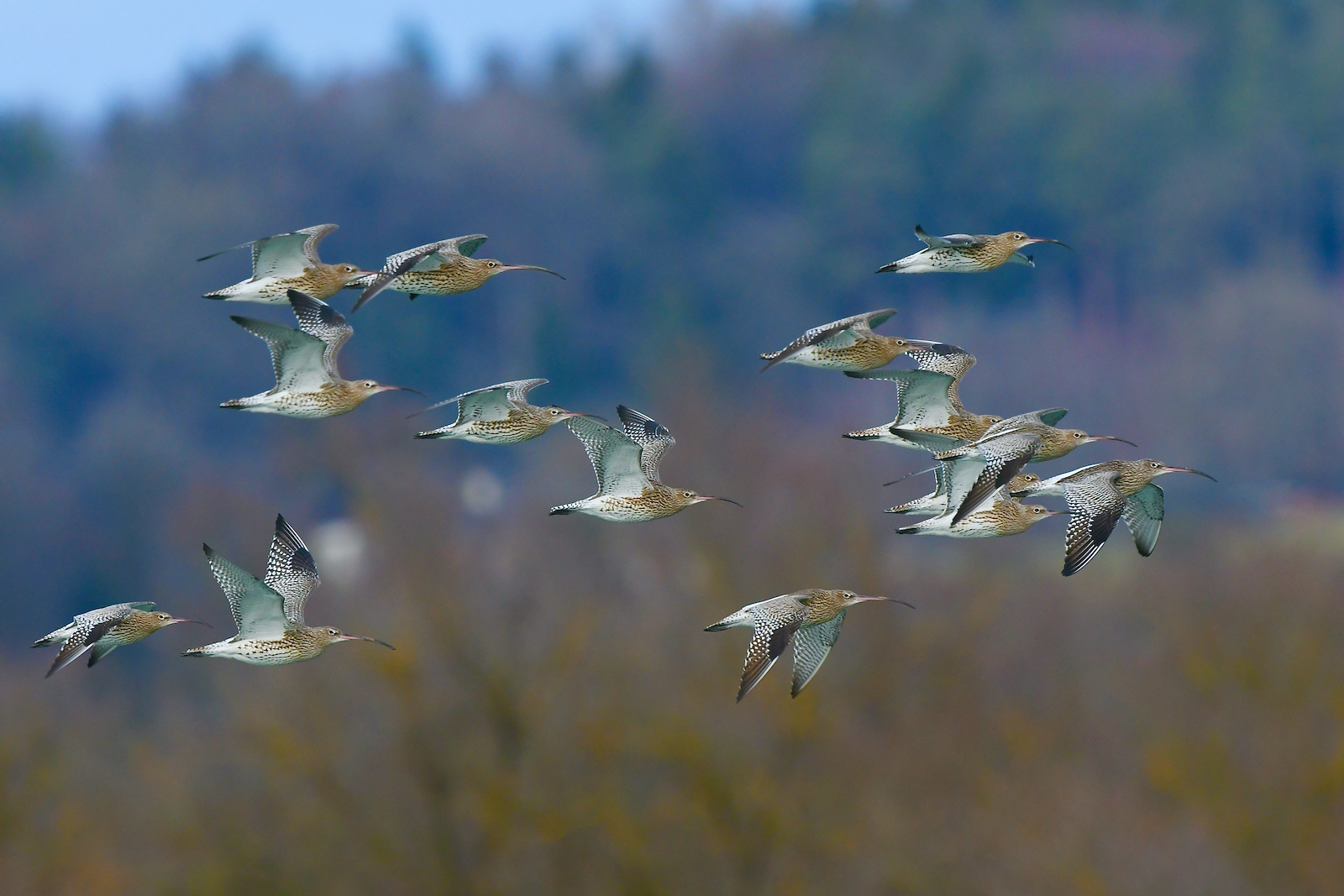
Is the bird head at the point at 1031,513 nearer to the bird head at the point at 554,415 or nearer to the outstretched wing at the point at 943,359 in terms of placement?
the outstretched wing at the point at 943,359

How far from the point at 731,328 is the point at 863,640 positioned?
343 feet

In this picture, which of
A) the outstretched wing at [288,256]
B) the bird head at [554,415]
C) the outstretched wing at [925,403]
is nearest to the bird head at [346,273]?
the outstretched wing at [288,256]

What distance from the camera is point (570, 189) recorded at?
183 m

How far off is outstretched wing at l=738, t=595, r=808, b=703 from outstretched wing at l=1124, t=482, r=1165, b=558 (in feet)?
8.46

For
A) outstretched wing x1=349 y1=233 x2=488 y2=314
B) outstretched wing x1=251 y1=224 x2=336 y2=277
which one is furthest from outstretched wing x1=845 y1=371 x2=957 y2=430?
outstretched wing x1=251 y1=224 x2=336 y2=277

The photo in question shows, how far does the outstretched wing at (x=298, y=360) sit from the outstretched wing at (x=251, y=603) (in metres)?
1.81

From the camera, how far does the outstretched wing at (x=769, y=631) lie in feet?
42.0

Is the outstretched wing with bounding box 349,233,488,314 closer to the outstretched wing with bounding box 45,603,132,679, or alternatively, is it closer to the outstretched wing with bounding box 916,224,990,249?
the outstretched wing with bounding box 45,603,132,679

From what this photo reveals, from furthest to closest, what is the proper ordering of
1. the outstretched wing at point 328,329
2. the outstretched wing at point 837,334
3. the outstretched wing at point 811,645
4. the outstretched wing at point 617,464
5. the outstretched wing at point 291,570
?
1. the outstretched wing at point 617,464
2. the outstretched wing at point 328,329
3. the outstretched wing at point 811,645
4. the outstretched wing at point 291,570
5. the outstretched wing at point 837,334

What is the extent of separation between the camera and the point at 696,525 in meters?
69.9

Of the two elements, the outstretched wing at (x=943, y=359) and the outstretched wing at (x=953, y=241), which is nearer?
the outstretched wing at (x=953, y=241)

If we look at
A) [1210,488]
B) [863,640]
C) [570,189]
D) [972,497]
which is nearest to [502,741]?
[863,640]

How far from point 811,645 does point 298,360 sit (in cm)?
408

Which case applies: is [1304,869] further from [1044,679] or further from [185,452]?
[185,452]
